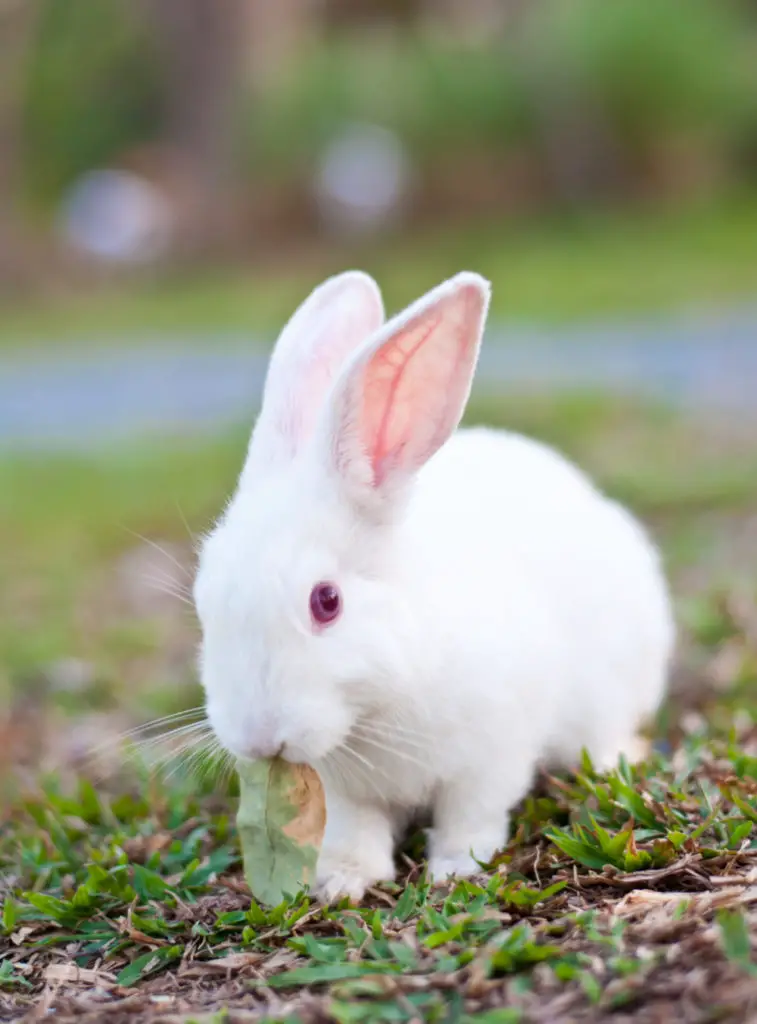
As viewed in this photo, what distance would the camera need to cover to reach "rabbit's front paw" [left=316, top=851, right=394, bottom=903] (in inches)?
115

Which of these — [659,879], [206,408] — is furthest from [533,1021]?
[206,408]

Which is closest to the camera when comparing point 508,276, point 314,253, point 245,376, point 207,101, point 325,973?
point 325,973

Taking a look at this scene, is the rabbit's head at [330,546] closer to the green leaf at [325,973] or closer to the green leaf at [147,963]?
the green leaf at [325,973]

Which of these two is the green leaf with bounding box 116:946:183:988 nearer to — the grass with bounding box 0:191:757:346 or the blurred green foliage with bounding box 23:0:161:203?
the grass with bounding box 0:191:757:346

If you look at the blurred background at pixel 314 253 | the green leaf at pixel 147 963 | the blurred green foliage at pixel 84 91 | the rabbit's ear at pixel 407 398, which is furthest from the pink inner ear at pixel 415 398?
the blurred green foliage at pixel 84 91

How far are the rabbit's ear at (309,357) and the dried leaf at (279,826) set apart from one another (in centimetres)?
64

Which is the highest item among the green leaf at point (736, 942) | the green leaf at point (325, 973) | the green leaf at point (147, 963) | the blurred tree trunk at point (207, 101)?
the blurred tree trunk at point (207, 101)

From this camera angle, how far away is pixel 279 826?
285 cm

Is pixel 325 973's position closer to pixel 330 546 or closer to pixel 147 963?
pixel 147 963

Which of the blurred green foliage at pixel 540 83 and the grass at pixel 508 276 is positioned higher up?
the blurred green foliage at pixel 540 83

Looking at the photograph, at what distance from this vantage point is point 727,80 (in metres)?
17.3

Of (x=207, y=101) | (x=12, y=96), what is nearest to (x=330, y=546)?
(x=207, y=101)

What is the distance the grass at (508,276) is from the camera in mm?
12516

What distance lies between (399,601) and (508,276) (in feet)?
37.4
